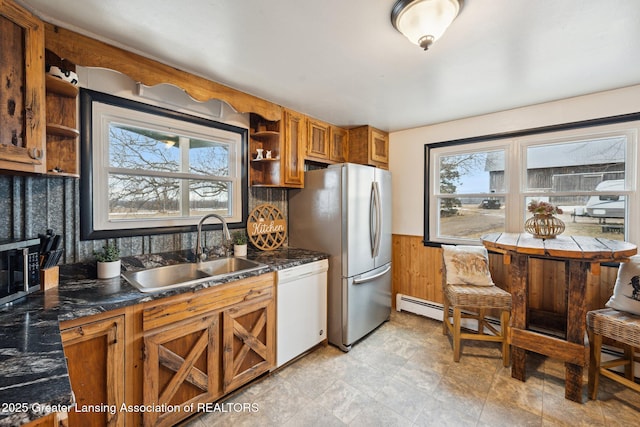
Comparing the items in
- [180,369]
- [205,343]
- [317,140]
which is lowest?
[180,369]

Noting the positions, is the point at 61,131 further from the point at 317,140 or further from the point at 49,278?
the point at 317,140

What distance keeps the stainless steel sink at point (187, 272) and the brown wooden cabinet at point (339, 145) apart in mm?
1633

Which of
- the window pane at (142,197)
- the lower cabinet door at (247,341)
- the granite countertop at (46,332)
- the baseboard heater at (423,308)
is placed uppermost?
the window pane at (142,197)

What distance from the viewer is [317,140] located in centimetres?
301

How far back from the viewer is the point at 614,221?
7.68 ft

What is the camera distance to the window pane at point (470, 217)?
2924mm

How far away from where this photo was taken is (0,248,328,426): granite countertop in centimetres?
66

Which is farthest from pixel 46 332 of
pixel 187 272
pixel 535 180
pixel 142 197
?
pixel 535 180

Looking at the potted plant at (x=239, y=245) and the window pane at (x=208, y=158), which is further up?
the window pane at (x=208, y=158)

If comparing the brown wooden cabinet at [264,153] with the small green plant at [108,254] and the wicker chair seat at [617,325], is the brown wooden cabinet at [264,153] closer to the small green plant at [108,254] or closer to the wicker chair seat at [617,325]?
the small green plant at [108,254]

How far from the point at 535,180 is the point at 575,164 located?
1.05ft

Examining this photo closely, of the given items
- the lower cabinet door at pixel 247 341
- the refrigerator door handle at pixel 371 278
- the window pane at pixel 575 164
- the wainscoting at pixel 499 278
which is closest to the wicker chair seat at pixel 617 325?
the wainscoting at pixel 499 278

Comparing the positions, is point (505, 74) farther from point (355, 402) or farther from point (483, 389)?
point (355, 402)

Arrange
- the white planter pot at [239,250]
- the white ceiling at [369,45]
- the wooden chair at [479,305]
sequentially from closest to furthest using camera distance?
the white ceiling at [369,45]
the wooden chair at [479,305]
the white planter pot at [239,250]
